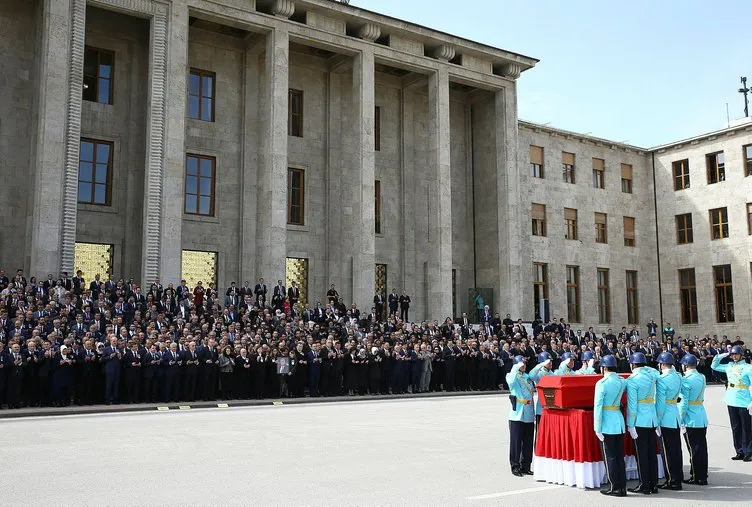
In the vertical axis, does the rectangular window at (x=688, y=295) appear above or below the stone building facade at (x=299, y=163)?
below

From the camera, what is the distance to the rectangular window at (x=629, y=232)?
156 feet

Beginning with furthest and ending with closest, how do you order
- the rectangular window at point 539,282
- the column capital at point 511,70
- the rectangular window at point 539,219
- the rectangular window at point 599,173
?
the rectangular window at point 599,173 < the rectangular window at point 539,219 < the rectangular window at point 539,282 < the column capital at point 511,70

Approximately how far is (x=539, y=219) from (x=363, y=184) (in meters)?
13.4

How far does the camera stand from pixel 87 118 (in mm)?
30719

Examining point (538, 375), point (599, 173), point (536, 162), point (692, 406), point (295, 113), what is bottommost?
point (692, 406)

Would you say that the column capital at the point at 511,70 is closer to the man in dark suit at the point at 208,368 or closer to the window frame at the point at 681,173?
the window frame at the point at 681,173

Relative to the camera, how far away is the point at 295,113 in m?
36.1

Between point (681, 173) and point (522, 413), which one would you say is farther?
point (681, 173)

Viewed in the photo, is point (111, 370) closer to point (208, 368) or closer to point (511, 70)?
point (208, 368)

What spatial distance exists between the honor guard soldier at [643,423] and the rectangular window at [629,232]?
39.9 metres

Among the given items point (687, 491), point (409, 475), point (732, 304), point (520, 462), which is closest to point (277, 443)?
point (409, 475)

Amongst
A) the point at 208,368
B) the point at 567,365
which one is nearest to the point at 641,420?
the point at 567,365

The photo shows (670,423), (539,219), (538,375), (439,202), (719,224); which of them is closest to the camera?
(670,423)

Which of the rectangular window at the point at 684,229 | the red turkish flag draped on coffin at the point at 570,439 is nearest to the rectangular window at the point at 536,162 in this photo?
the rectangular window at the point at 684,229
